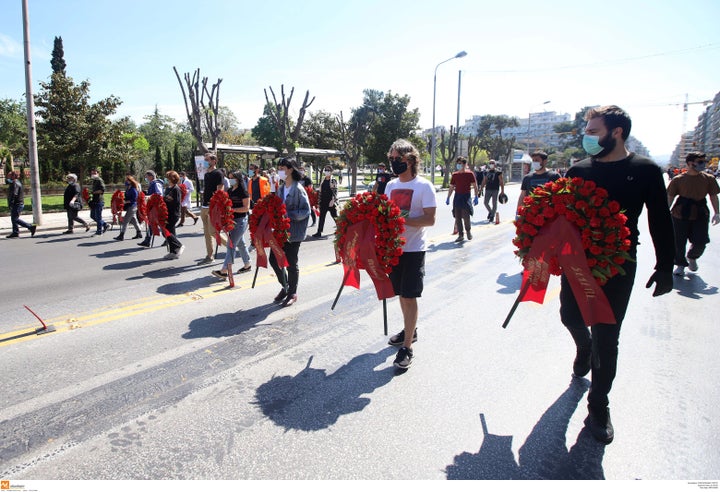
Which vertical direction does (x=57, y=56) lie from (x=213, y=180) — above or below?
above

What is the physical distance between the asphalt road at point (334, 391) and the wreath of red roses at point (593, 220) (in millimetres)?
1108

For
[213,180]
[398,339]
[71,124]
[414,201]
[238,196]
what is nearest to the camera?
[414,201]

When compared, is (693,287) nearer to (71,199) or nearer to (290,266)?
(290,266)

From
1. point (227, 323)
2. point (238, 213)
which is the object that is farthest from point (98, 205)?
point (227, 323)

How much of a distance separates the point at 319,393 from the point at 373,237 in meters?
1.37

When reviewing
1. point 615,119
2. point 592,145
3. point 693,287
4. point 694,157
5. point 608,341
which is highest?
point 694,157

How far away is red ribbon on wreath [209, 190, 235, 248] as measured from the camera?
21.9 feet

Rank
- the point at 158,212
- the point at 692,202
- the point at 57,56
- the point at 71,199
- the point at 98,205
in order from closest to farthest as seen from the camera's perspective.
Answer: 1. the point at 692,202
2. the point at 158,212
3. the point at 98,205
4. the point at 71,199
5. the point at 57,56

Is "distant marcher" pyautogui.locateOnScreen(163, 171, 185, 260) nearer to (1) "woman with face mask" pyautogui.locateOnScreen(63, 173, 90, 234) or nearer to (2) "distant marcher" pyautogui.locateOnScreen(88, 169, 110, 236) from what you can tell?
(2) "distant marcher" pyautogui.locateOnScreen(88, 169, 110, 236)

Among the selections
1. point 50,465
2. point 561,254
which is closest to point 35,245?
point 50,465

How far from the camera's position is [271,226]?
17.7 ft

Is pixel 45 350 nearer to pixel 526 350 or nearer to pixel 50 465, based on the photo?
pixel 50 465

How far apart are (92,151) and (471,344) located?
22.7m

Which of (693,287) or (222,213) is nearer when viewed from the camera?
(693,287)
